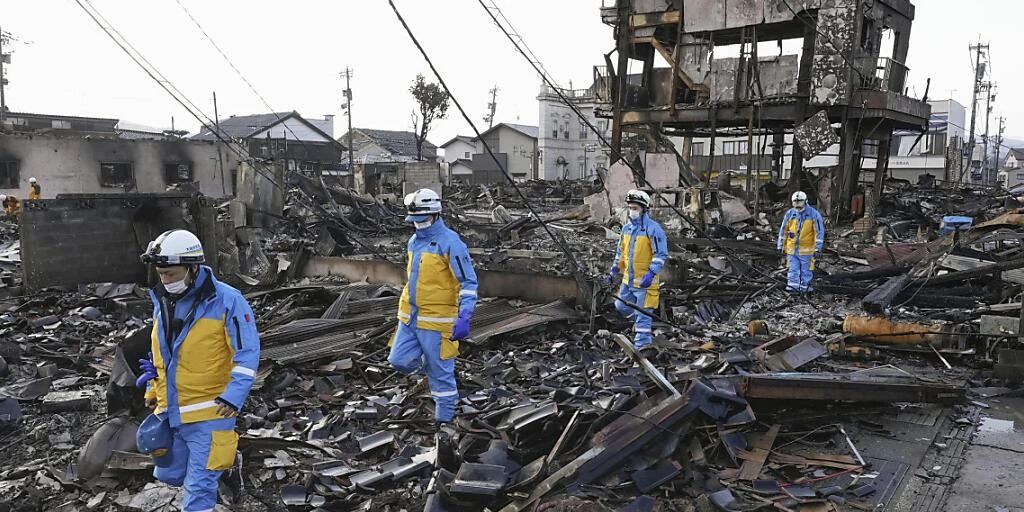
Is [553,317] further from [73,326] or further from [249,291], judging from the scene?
[73,326]

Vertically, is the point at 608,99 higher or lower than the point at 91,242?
higher

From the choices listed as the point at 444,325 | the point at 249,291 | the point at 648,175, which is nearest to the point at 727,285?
the point at 444,325

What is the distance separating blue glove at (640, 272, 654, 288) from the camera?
7.69m

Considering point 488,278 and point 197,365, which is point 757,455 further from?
point 488,278

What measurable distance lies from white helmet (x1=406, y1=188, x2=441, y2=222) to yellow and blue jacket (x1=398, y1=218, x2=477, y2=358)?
0.47 ft

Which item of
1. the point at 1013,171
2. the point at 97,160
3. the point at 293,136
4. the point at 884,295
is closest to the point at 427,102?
the point at 293,136

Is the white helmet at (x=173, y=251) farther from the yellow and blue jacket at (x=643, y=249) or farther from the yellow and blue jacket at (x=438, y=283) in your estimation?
the yellow and blue jacket at (x=643, y=249)

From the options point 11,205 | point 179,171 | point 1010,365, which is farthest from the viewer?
point 179,171

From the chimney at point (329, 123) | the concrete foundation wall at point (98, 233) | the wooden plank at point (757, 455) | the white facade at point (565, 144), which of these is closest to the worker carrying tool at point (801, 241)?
the wooden plank at point (757, 455)

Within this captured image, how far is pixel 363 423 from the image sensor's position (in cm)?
577

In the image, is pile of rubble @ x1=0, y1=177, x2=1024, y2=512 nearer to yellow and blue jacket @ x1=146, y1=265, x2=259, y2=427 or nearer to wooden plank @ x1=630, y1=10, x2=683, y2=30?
yellow and blue jacket @ x1=146, y1=265, x2=259, y2=427

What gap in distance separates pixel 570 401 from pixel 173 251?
3.18 m

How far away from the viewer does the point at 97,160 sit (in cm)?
2662

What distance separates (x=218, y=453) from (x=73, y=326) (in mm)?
6784
